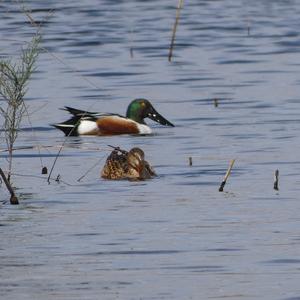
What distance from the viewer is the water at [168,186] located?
9227 millimetres

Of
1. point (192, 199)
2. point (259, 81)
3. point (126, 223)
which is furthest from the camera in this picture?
point (259, 81)

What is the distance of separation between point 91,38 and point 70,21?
4.10 meters

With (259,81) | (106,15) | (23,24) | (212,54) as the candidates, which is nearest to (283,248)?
(259,81)

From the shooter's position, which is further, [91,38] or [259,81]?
[91,38]

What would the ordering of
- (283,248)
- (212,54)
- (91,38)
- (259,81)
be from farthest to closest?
1. (91,38)
2. (212,54)
3. (259,81)
4. (283,248)

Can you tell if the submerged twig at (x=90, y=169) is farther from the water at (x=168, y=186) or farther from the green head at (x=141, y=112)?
the green head at (x=141, y=112)

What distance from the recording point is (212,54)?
89.7 ft

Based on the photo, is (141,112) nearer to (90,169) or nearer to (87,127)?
(87,127)

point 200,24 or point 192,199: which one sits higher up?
point 200,24

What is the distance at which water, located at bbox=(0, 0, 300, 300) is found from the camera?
9227 mm

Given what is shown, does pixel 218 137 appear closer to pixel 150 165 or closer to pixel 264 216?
pixel 150 165

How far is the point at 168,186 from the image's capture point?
42.7 ft

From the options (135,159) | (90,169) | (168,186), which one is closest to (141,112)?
(90,169)

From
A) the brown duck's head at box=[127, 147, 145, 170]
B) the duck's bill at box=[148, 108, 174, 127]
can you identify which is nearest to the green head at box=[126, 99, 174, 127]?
the duck's bill at box=[148, 108, 174, 127]
